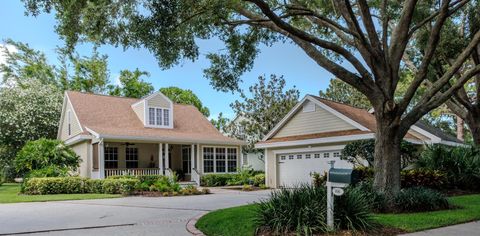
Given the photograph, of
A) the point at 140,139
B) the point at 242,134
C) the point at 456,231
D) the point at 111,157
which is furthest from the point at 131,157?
the point at 456,231

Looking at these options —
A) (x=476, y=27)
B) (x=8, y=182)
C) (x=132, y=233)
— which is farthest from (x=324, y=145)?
(x=8, y=182)

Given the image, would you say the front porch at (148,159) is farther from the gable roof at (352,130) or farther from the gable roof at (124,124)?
the gable roof at (352,130)

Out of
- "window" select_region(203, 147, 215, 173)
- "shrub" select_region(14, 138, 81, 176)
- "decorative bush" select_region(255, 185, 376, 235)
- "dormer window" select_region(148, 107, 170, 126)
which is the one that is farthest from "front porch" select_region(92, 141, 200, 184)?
"decorative bush" select_region(255, 185, 376, 235)

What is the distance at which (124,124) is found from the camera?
84.0 ft

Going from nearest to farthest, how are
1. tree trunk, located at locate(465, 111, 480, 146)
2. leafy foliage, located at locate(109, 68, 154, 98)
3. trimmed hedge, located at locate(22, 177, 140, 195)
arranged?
trimmed hedge, located at locate(22, 177, 140, 195) → tree trunk, located at locate(465, 111, 480, 146) → leafy foliage, located at locate(109, 68, 154, 98)

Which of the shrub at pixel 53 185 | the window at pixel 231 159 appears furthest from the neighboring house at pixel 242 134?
the shrub at pixel 53 185

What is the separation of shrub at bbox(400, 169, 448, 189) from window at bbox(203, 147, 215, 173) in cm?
1532

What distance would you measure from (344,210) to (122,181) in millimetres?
13989

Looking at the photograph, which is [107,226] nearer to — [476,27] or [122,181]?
[122,181]

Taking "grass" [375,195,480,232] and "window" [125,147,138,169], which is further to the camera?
"window" [125,147,138,169]

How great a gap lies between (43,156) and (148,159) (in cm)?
694

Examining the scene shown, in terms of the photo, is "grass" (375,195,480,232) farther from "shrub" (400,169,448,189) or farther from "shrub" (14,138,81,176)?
"shrub" (14,138,81,176)

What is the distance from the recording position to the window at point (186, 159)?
93.0 feet

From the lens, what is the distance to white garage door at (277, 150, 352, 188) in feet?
67.7
